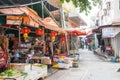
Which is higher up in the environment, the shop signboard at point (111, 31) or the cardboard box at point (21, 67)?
the shop signboard at point (111, 31)

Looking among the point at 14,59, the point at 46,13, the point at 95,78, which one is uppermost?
the point at 46,13

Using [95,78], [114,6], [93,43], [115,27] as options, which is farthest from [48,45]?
[93,43]

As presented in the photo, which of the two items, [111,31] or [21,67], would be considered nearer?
[21,67]

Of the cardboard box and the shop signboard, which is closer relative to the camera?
the cardboard box

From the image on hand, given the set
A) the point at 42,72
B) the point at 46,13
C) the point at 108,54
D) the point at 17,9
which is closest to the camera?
the point at 17,9

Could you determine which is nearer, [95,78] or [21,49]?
[95,78]

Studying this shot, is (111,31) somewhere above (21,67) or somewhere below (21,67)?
above

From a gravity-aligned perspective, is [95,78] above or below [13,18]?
below

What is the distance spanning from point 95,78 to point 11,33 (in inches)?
223

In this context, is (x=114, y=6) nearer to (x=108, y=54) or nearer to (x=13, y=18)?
(x=108, y=54)

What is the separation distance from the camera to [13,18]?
10.7 meters

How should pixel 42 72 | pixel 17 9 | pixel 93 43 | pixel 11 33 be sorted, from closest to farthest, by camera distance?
1. pixel 17 9
2. pixel 42 72
3. pixel 11 33
4. pixel 93 43

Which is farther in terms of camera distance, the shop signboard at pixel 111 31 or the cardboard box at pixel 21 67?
the shop signboard at pixel 111 31

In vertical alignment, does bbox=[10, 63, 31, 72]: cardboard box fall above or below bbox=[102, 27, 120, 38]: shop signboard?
below
